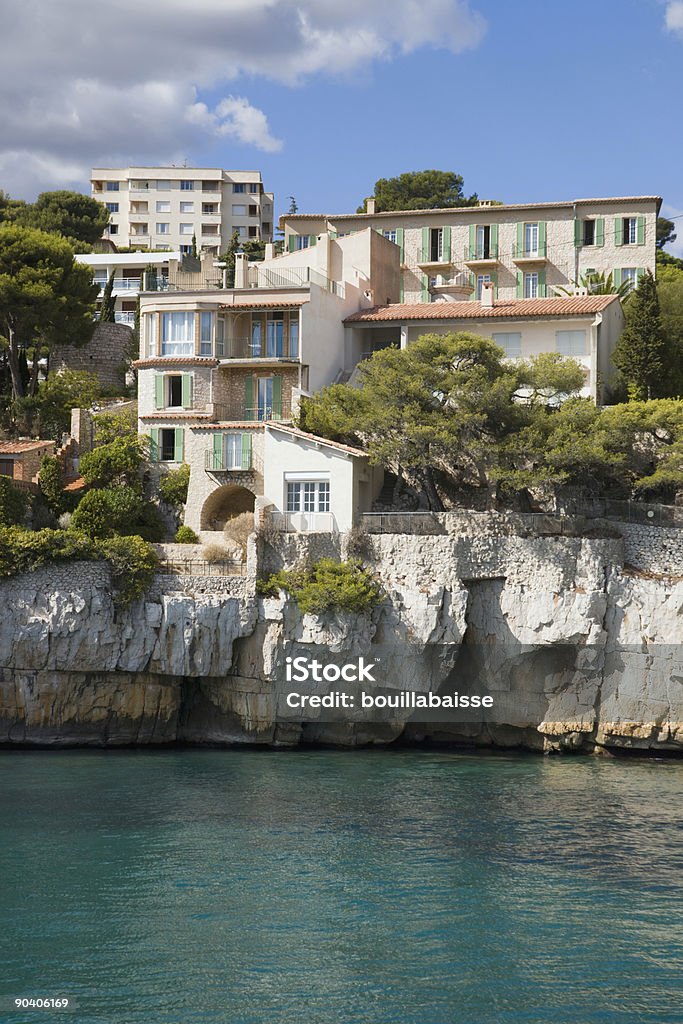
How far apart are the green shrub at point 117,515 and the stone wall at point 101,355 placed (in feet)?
56.8

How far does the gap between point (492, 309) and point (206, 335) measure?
13.6m

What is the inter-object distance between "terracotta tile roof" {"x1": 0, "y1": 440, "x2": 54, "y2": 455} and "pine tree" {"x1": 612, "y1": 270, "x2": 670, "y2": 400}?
2681 centimetres

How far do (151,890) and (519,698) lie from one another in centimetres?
2118

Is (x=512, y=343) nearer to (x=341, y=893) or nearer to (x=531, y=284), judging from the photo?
(x=531, y=284)

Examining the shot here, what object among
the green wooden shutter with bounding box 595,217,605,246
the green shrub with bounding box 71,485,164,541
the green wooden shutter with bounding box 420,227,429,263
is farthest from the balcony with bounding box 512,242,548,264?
the green shrub with bounding box 71,485,164,541

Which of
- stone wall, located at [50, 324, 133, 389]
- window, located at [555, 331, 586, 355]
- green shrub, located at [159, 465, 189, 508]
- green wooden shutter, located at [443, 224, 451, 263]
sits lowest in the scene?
green shrub, located at [159, 465, 189, 508]

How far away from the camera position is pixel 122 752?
45.3 metres

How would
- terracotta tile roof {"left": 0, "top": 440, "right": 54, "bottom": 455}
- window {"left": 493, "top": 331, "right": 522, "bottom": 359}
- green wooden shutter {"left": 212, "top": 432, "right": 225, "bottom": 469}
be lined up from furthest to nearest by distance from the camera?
window {"left": 493, "top": 331, "right": 522, "bottom": 359}
terracotta tile roof {"left": 0, "top": 440, "right": 54, "bottom": 455}
green wooden shutter {"left": 212, "top": 432, "right": 225, "bottom": 469}

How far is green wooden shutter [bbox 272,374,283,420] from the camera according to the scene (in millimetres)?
55047

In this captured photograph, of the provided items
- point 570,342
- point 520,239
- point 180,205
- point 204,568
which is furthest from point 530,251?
point 180,205

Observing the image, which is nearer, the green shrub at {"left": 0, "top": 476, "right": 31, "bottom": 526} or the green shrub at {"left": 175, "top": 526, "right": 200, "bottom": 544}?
the green shrub at {"left": 0, "top": 476, "right": 31, "bottom": 526}

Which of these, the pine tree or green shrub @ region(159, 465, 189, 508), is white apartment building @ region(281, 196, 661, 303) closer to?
the pine tree

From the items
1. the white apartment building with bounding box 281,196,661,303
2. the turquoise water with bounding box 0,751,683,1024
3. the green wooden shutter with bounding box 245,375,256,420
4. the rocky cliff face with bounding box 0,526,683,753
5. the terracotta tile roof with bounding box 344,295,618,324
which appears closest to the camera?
the turquoise water with bounding box 0,751,683,1024

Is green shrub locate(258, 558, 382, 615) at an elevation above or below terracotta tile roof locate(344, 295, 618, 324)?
below
